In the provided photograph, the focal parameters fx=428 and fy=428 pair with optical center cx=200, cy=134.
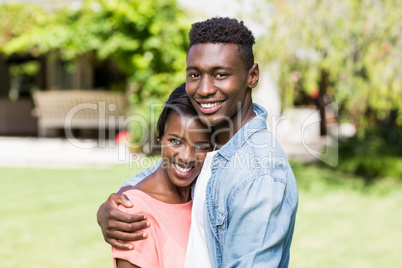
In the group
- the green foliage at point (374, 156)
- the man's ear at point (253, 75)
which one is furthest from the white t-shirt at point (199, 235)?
the green foliage at point (374, 156)

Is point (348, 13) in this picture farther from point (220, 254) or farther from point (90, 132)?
point (90, 132)

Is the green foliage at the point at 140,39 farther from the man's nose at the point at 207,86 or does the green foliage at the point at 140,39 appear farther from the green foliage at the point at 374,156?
the man's nose at the point at 207,86

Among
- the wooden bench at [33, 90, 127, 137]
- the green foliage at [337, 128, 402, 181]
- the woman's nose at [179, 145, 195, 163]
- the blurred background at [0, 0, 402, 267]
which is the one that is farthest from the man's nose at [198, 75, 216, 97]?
the wooden bench at [33, 90, 127, 137]

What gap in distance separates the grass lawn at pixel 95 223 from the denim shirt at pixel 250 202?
2.89 meters

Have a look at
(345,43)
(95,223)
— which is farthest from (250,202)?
(345,43)

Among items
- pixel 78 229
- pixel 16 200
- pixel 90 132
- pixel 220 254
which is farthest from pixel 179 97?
pixel 90 132

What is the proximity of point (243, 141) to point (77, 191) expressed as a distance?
5.58 m

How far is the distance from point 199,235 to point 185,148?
1.03 feet

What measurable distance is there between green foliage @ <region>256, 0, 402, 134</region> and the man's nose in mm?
5149

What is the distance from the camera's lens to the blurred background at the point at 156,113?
4.77 meters

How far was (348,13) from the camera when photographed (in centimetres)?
621

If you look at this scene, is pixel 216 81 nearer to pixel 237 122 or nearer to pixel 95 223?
pixel 237 122

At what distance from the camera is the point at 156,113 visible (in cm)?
888

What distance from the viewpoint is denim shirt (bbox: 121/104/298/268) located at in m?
1.19
